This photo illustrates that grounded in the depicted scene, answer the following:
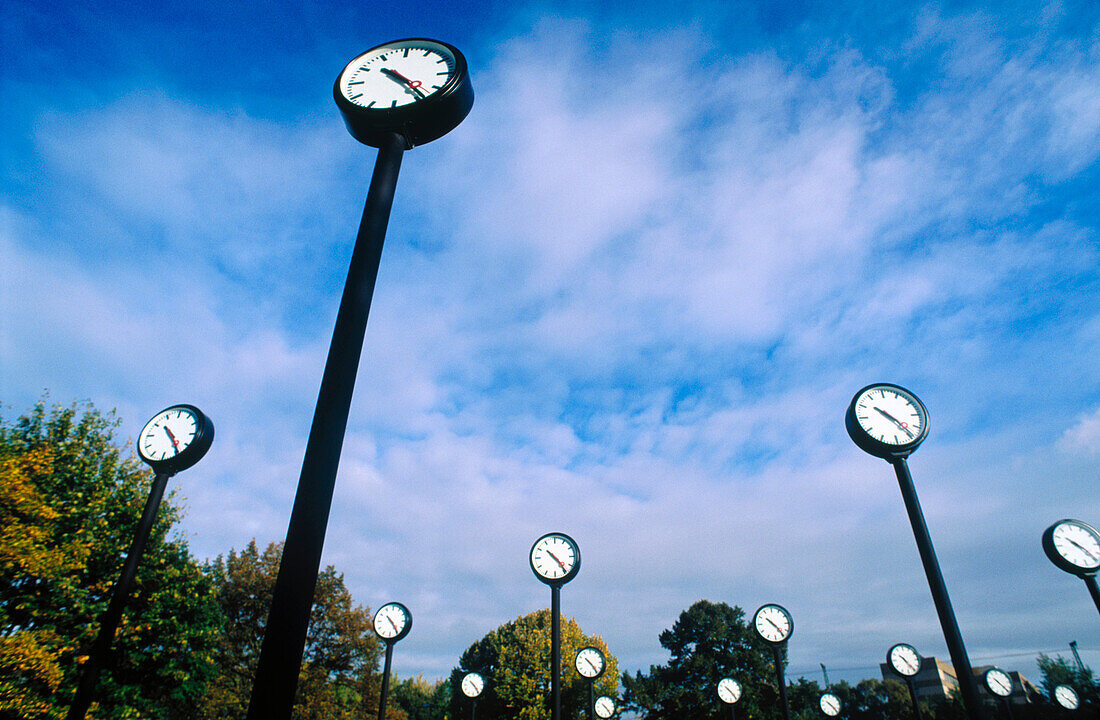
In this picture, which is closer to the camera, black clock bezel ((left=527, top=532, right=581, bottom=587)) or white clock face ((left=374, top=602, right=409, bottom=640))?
black clock bezel ((left=527, top=532, right=581, bottom=587))

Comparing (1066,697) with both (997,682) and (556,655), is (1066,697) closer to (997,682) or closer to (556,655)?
(997,682)

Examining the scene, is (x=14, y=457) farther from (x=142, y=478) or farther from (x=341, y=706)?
(x=341, y=706)

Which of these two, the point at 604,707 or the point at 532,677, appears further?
the point at 532,677

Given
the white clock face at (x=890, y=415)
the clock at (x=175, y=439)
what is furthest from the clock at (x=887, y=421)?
the clock at (x=175, y=439)

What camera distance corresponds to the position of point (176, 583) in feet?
74.3

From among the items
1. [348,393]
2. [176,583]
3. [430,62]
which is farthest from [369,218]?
[176,583]

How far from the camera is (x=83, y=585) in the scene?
20875 millimetres

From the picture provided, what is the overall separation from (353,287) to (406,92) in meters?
1.78

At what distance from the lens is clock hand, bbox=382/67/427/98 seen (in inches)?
145

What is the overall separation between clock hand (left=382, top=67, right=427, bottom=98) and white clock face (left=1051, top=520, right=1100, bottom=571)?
1404cm

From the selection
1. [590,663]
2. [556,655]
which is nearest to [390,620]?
[556,655]

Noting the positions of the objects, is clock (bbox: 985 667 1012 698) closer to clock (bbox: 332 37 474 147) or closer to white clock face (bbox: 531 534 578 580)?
white clock face (bbox: 531 534 578 580)

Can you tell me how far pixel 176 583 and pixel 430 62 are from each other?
27273 mm

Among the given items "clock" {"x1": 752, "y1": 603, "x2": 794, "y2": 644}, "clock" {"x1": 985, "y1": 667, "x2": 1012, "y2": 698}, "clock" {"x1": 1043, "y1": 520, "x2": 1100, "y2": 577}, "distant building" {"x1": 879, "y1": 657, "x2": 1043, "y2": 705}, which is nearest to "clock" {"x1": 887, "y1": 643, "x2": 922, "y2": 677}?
"clock" {"x1": 985, "y1": 667, "x2": 1012, "y2": 698}
